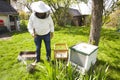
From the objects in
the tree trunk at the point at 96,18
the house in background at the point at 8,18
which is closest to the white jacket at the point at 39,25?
the tree trunk at the point at 96,18

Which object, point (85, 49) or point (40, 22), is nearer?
point (85, 49)

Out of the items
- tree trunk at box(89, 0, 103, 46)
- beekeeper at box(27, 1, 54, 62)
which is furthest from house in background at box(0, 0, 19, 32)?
tree trunk at box(89, 0, 103, 46)

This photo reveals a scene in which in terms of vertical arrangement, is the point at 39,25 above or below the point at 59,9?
below

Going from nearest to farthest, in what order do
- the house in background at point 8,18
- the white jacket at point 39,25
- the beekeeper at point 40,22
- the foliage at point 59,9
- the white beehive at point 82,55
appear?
the white beehive at point 82,55
the beekeeper at point 40,22
the white jacket at point 39,25
the house in background at point 8,18
the foliage at point 59,9

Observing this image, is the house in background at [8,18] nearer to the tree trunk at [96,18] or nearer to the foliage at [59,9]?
the foliage at [59,9]

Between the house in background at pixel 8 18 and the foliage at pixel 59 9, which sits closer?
the house in background at pixel 8 18

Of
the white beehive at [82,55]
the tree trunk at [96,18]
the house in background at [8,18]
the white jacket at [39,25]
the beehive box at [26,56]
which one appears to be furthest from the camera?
the house in background at [8,18]

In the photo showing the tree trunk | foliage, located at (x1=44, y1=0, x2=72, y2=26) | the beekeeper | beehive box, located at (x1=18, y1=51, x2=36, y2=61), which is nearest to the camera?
the beekeeper

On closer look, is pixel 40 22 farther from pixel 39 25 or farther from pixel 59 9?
pixel 59 9

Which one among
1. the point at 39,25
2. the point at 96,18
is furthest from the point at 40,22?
the point at 96,18

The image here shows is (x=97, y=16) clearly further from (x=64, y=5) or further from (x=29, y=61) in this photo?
(x=64, y=5)

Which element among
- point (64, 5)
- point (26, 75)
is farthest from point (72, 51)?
point (64, 5)

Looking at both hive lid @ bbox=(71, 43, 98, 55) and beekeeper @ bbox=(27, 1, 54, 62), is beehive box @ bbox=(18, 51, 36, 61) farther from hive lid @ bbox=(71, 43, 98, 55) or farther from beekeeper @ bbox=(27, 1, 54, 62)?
hive lid @ bbox=(71, 43, 98, 55)

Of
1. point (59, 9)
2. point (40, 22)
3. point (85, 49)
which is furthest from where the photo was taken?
point (59, 9)
